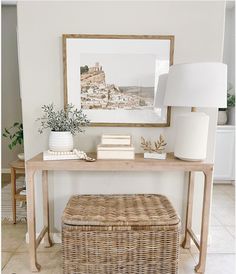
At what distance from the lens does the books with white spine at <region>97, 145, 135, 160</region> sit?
174 cm

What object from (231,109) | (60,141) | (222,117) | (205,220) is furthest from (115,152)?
(231,109)

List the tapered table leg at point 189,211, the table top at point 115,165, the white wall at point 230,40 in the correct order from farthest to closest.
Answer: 1. the white wall at point 230,40
2. the tapered table leg at point 189,211
3. the table top at point 115,165

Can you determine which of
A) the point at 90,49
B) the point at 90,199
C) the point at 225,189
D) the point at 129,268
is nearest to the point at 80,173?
the point at 90,199

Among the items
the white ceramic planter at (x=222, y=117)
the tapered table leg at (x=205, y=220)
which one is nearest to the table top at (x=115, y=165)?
the tapered table leg at (x=205, y=220)

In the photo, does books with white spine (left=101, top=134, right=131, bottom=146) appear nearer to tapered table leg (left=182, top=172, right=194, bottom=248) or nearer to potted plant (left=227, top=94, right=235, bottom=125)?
tapered table leg (left=182, top=172, right=194, bottom=248)

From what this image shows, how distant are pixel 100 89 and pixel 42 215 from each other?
3.76 ft

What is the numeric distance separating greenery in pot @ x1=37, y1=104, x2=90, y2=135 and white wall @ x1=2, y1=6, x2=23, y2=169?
2.47 meters

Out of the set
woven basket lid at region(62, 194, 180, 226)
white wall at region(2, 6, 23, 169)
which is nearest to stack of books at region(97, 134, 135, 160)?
woven basket lid at region(62, 194, 180, 226)

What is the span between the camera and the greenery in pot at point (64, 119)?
1823 millimetres

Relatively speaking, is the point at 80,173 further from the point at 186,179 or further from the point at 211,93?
the point at 211,93

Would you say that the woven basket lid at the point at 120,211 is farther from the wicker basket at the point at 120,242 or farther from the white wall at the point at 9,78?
the white wall at the point at 9,78

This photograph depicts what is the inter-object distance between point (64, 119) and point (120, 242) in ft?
3.00

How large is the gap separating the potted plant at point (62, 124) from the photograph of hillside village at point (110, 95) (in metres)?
0.11

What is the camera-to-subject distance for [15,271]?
1784 mm
